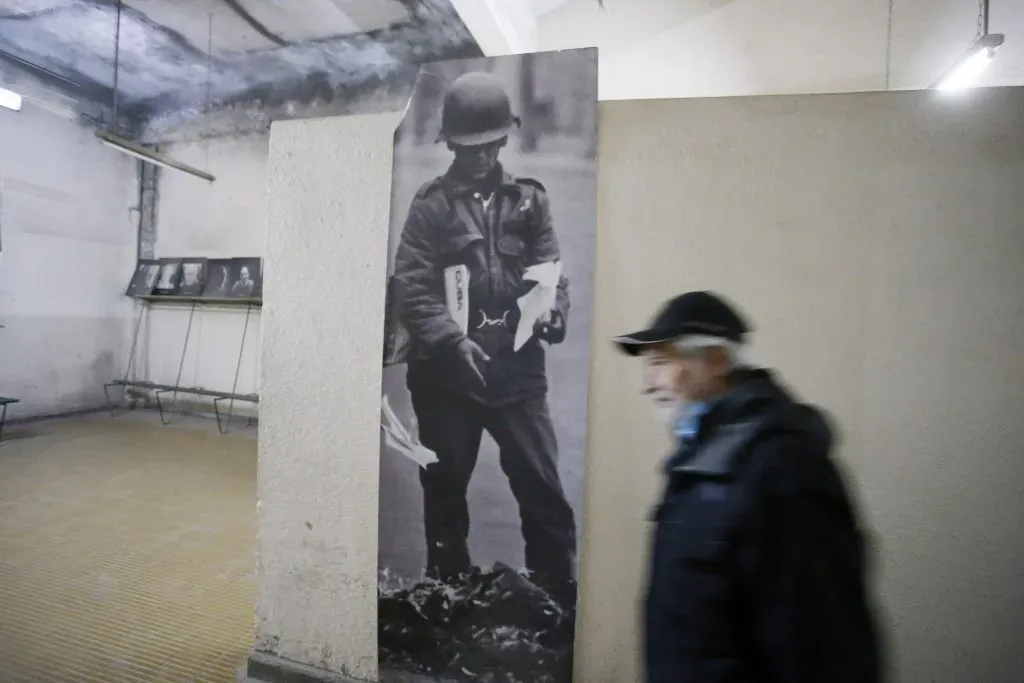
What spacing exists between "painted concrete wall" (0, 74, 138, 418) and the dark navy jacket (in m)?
8.31

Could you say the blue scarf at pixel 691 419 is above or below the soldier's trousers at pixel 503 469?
above

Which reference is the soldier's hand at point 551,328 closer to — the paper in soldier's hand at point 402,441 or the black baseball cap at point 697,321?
the paper in soldier's hand at point 402,441

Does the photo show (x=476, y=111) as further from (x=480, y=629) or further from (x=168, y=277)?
(x=168, y=277)

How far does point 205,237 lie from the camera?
7.25 meters

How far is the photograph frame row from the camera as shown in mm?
6793

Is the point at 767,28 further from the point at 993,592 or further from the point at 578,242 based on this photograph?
the point at 993,592

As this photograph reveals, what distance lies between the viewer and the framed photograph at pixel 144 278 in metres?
7.32

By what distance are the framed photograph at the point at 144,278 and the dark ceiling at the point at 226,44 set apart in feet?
7.46

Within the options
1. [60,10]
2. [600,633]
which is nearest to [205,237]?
[60,10]

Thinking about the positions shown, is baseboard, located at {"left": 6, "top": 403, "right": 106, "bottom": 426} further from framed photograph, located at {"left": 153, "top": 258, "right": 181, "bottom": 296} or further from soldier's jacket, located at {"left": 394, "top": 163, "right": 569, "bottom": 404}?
soldier's jacket, located at {"left": 394, "top": 163, "right": 569, "bottom": 404}

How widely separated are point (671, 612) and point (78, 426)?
7995 mm

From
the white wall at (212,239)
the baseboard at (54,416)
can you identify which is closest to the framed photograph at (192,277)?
the white wall at (212,239)

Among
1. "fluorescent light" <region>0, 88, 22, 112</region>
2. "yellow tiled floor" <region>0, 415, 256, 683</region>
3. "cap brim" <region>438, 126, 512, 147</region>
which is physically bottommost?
"yellow tiled floor" <region>0, 415, 256, 683</region>

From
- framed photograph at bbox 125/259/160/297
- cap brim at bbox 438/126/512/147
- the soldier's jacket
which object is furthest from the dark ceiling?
the soldier's jacket
